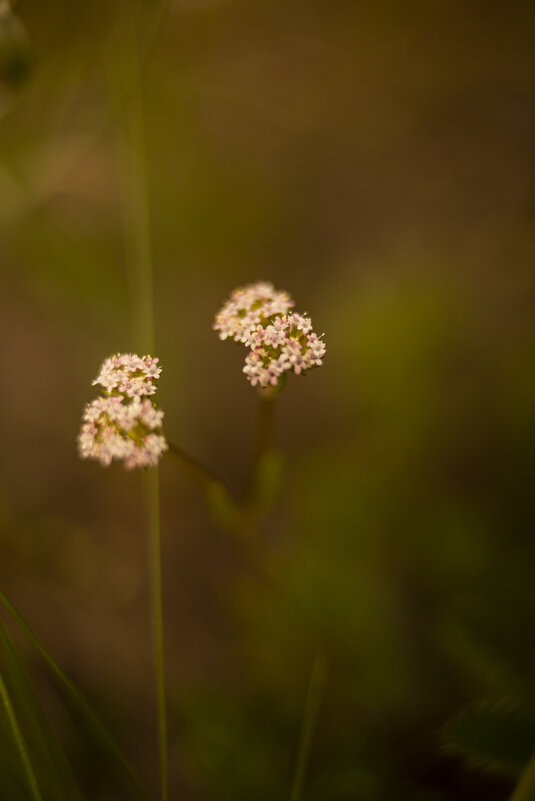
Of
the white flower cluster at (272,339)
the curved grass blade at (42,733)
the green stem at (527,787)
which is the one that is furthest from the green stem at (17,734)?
the green stem at (527,787)

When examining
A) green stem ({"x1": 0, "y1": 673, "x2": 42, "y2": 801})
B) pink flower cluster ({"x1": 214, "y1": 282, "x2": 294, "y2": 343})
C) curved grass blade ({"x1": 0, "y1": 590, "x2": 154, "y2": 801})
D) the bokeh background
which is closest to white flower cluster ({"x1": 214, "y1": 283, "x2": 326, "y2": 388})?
pink flower cluster ({"x1": 214, "y1": 282, "x2": 294, "y2": 343})

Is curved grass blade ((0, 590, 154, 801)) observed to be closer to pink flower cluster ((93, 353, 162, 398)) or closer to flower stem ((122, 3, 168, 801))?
pink flower cluster ((93, 353, 162, 398))

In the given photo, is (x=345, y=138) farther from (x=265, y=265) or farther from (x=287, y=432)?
(x=287, y=432)

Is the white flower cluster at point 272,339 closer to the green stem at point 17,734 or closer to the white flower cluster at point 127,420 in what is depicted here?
the white flower cluster at point 127,420

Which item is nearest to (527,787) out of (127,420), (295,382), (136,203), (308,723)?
(308,723)

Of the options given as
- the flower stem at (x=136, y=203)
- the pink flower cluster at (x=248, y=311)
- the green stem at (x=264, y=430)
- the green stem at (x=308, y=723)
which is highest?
the flower stem at (x=136, y=203)
